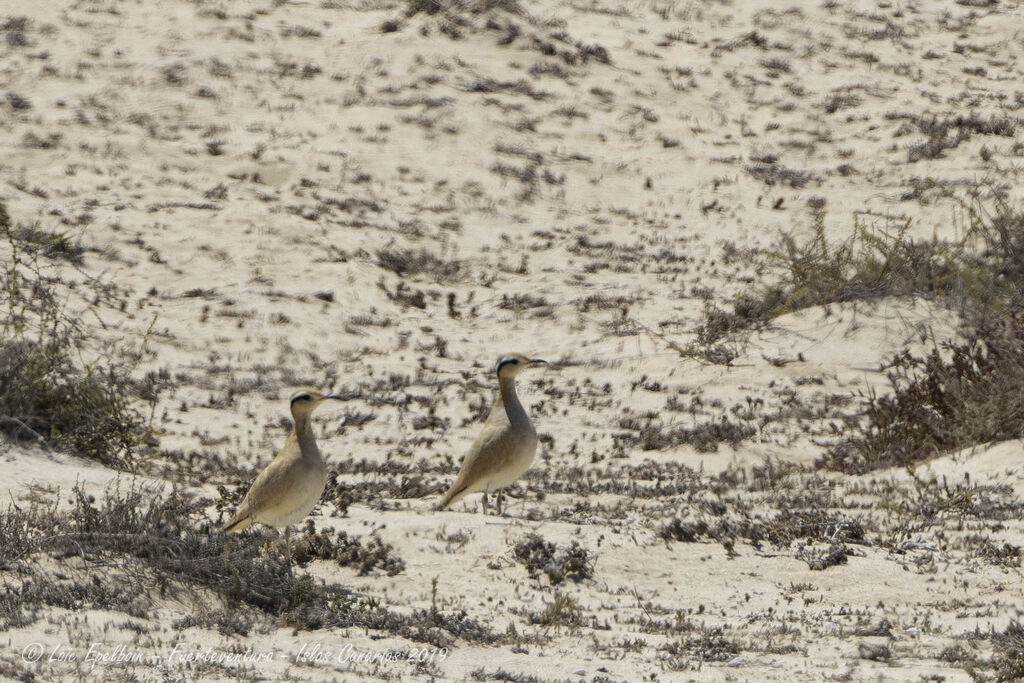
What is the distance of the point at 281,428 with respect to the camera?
13.7 metres

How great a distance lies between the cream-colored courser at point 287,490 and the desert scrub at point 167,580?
38cm

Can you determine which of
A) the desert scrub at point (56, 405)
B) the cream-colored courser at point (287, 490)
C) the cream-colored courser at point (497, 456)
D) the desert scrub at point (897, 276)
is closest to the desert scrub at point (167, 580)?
the cream-colored courser at point (287, 490)

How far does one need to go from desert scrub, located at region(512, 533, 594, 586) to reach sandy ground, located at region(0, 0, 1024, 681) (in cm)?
9

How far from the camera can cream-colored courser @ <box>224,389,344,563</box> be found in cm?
798

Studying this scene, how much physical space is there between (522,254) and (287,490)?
473 inches

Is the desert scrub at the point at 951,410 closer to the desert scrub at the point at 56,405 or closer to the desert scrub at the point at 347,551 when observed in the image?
the desert scrub at the point at 347,551

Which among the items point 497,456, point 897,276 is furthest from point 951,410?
point 497,456

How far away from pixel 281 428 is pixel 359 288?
4533 millimetres

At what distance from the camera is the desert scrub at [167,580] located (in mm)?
6777

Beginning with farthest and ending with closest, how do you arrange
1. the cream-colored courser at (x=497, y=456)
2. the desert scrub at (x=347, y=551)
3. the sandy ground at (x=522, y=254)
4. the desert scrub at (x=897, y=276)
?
the desert scrub at (x=897, y=276), the cream-colored courser at (x=497, y=456), the desert scrub at (x=347, y=551), the sandy ground at (x=522, y=254)

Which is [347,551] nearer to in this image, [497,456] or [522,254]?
[497,456]

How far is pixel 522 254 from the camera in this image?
19.7m

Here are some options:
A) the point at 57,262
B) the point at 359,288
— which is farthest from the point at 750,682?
the point at 57,262

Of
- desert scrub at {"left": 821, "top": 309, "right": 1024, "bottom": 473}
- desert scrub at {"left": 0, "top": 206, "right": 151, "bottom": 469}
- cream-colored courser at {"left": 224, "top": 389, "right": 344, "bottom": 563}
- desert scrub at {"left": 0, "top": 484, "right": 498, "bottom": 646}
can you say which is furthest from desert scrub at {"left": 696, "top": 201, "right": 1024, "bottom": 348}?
desert scrub at {"left": 0, "top": 484, "right": 498, "bottom": 646}
